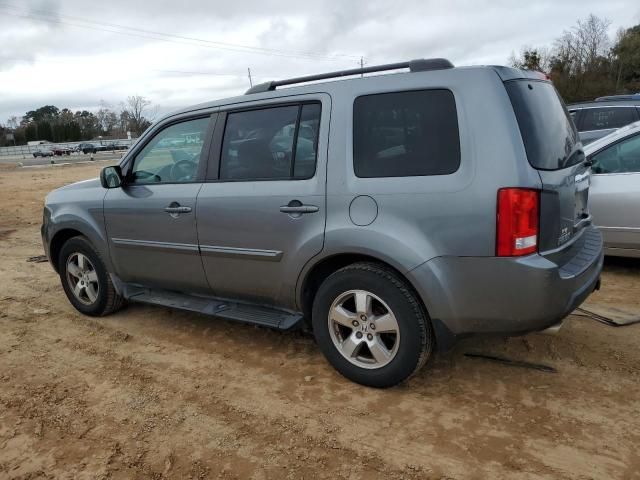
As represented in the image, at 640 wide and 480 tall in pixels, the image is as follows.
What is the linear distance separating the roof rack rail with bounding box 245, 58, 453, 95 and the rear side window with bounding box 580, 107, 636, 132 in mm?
6451

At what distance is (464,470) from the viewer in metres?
2.57

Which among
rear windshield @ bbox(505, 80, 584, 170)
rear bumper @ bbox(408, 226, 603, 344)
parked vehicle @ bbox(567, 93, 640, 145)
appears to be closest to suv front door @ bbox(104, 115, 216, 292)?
rear bumper @ bbox(408, 226, 603, 344)

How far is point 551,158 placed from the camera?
2988mm

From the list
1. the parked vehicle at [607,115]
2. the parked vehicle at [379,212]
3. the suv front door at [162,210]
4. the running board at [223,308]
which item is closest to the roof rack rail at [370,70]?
the parked vehicle at [379,212]

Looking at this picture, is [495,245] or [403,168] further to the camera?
[403,168]

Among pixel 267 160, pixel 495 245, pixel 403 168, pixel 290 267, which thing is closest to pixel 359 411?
pixel 290 267

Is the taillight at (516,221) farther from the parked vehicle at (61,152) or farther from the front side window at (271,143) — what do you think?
the parked vehicle at (61,152)

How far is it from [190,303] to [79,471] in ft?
5.48

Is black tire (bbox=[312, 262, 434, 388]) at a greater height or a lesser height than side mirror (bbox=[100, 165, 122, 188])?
lesser

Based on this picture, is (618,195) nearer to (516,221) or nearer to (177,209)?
(516,221)

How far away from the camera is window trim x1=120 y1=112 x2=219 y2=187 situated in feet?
13.1

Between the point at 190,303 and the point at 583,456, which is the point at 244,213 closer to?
the point at 190,303

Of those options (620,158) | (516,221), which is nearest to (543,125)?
(516,221)

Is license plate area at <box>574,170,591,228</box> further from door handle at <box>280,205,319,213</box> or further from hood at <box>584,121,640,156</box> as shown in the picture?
hood at <box>584,121,640,156</box>
